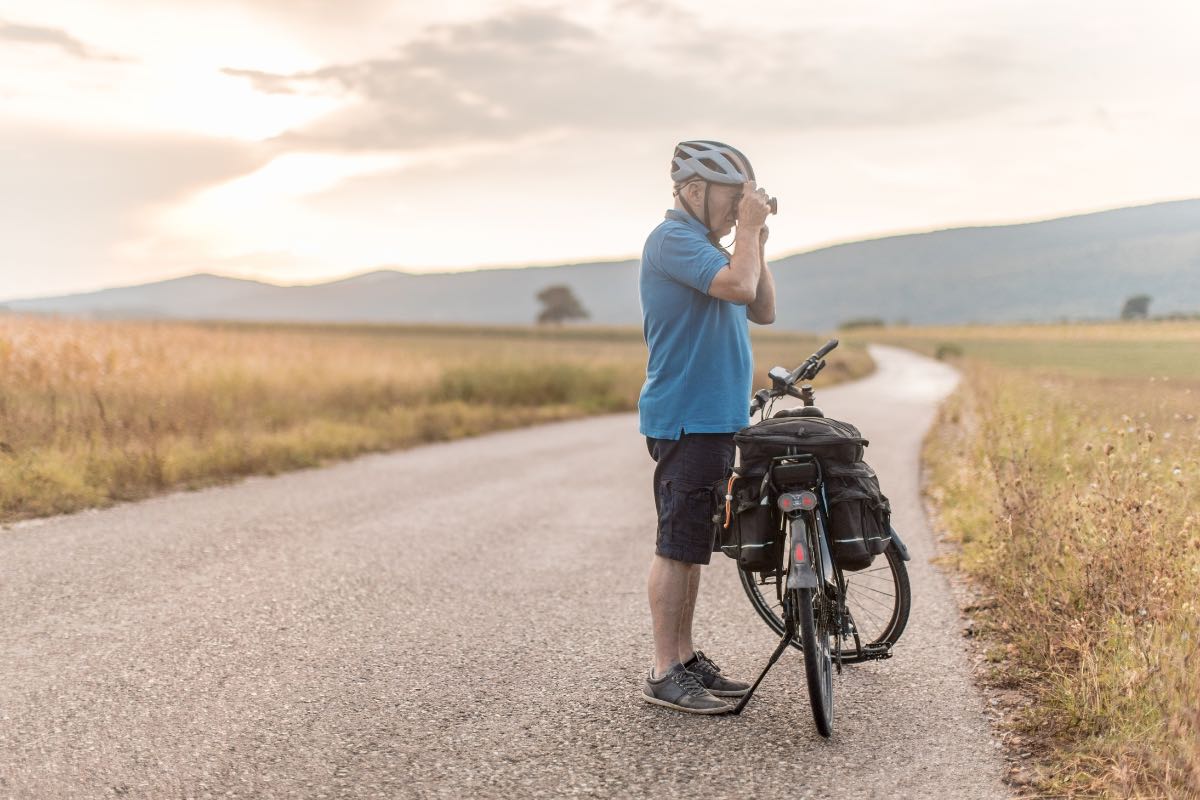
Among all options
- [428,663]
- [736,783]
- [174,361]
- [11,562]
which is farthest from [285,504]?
[174,361]

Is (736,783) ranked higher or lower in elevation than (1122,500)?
lower

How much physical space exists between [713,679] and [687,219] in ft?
6.29

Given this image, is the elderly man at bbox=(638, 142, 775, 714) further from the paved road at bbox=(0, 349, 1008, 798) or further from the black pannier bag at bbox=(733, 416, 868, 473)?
the paved road at bbox=(0, 349, 1008, 798)

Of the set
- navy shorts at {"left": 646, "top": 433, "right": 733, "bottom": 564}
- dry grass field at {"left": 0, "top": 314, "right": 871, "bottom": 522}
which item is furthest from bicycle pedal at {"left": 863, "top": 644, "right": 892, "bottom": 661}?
dry grass field at {"left": 0, "top": 314, "right": 871, "bottom": 522}

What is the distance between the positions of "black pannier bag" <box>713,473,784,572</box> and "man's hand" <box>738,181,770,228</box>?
96 cm

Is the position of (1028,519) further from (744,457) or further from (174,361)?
(174,361)

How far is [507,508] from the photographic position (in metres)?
9.52

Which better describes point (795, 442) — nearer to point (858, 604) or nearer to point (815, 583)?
point (815, 583)

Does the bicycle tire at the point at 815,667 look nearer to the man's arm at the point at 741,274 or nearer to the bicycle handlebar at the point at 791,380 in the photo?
the bicycle handlebar at the point at 791,380

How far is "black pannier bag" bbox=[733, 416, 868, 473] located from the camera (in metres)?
3.90

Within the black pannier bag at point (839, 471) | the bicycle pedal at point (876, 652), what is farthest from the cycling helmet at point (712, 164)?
the bicycle pedal at point (876, 652)

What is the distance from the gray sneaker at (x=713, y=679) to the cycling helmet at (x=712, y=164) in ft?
6.51

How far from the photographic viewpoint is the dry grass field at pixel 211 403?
10.2 meters

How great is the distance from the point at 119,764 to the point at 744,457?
96.6 inches
